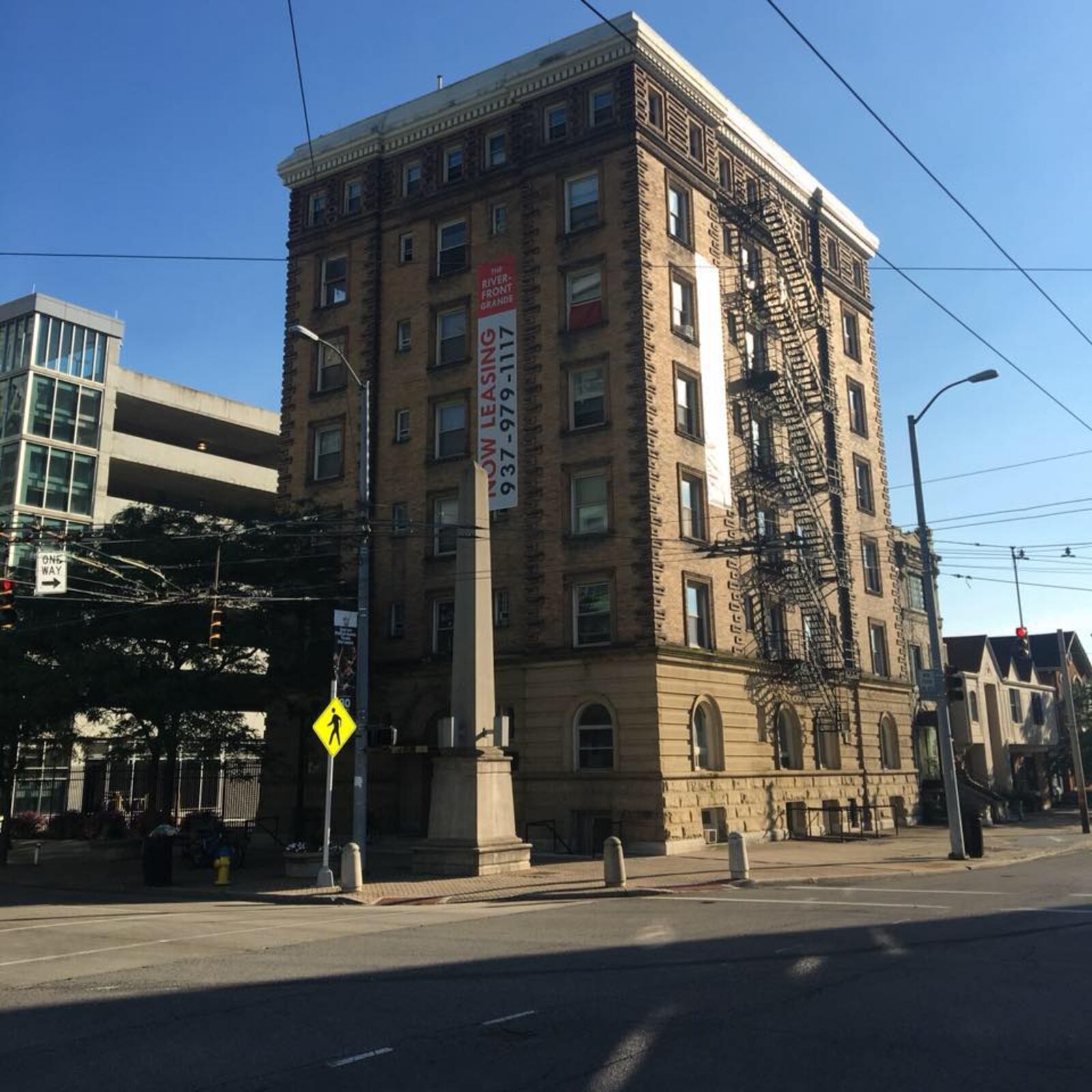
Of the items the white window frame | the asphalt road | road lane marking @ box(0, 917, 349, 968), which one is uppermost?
the white window frame

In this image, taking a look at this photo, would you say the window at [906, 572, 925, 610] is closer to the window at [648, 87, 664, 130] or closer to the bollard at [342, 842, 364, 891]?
the window at [648, 87, 664, 130]

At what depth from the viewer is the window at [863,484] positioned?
43781mm

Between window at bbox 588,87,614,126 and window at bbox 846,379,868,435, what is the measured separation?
16.7m

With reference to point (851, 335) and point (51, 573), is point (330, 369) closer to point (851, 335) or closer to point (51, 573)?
point (51, 573)

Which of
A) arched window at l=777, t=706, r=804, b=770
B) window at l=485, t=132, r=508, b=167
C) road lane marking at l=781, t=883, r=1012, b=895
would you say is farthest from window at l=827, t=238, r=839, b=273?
road lane marking at l=781, t=883, r=1012, b=895

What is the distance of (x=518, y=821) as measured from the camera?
30.6 m

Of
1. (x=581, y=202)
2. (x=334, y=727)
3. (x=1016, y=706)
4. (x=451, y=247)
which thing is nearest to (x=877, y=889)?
(x=334, y=727)

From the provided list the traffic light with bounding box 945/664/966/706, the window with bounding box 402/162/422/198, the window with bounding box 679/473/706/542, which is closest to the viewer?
the traffic light with bounding box 945/664/966/706

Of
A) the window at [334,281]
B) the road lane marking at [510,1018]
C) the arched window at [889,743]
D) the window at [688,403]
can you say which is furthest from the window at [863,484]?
the road lane marking at [510,1018]

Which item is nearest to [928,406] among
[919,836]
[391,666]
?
[919,836]

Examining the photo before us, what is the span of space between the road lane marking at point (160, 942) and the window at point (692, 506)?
18.1 m

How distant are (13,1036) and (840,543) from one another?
118ft

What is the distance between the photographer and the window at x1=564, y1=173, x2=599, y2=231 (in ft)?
111

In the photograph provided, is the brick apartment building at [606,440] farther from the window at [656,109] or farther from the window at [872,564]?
the window at [872,564]
